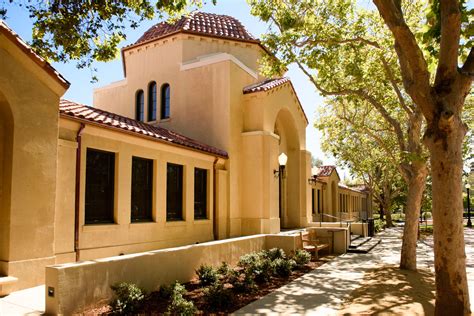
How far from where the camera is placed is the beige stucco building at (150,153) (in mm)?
7547

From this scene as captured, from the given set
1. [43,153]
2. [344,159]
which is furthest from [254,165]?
[344,159]

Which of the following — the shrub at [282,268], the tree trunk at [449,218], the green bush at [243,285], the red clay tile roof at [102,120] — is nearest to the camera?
the tree trunk at [449,218]

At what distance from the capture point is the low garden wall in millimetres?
6219

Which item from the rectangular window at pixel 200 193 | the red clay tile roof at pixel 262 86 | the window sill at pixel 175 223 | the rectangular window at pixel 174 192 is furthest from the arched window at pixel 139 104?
the window sill at pixel 175 223

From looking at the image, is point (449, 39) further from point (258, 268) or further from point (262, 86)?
point (262, 86)

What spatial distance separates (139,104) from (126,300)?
1370 centimetres

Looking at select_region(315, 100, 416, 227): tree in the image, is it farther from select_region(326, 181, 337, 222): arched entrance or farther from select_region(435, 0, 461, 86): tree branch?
select_region(435, 0, 461, 86): tree branch

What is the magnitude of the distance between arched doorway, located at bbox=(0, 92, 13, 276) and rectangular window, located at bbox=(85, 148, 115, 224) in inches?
102

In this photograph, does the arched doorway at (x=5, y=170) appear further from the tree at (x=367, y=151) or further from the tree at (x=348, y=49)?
the tree at (x=367, y=151)

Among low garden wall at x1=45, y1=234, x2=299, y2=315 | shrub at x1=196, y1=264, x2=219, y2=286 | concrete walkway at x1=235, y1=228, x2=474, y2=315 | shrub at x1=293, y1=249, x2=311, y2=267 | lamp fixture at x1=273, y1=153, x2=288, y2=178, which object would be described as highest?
lamp fixture at x1=273, y1=153, x2=288, y2=178

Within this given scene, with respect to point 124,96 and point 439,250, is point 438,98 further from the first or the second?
point 124,96

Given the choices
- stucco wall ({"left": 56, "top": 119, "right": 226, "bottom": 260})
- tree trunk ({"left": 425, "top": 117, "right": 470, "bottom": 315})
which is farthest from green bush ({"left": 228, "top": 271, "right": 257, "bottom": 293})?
tree trunk ({"left": 425, "top": 117, "right": 470, "bottom": 315})

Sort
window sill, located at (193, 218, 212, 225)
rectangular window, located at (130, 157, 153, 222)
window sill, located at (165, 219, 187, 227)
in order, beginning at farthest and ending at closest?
1. window sill, located at (193, 218, 212, 225)
2. window sill, located at (165, 219, 187, 227)
3. rectangular window, located at (130, 157, 153, 222)

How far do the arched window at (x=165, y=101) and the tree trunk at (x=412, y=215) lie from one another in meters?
10.8
